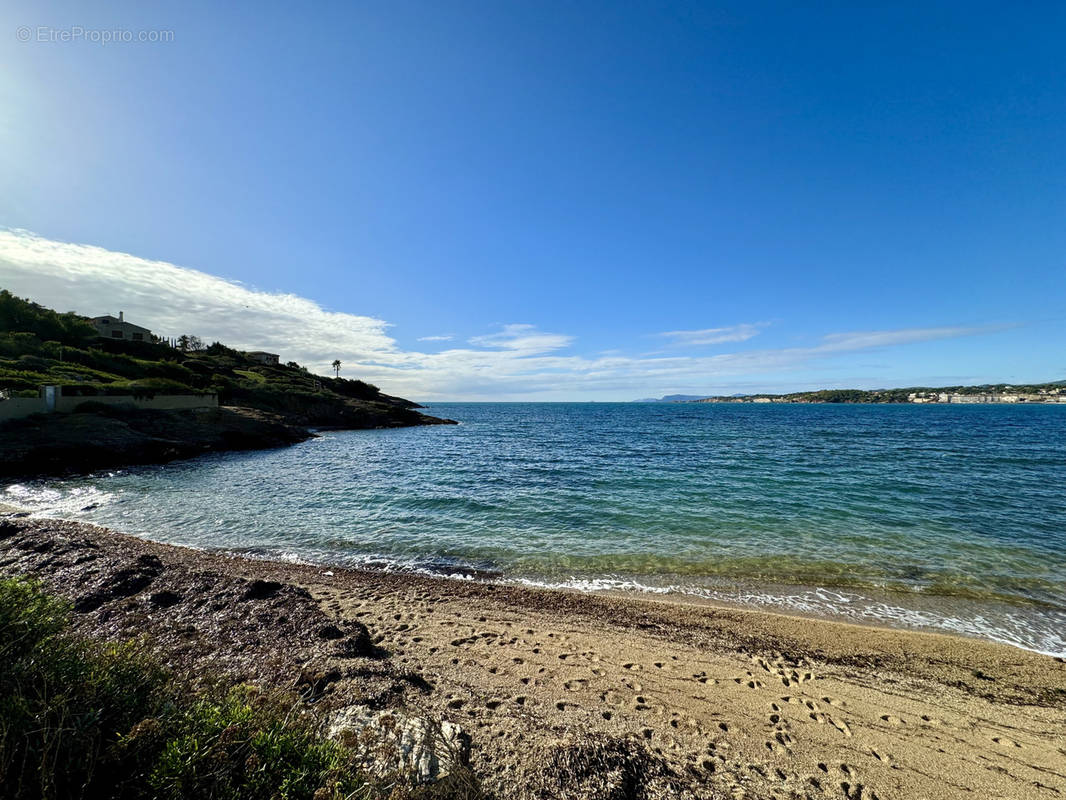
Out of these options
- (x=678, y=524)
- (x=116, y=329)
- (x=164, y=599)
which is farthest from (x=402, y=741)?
(x=116, y=329)

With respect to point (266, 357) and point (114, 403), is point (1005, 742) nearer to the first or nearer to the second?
point (114, 403)

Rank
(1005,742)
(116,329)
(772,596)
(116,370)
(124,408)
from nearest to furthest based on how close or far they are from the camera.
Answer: (1005,742) → (772,596) → (124,408) → (116,370) → (116,329)

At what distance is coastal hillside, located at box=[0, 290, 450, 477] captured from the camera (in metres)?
25.4

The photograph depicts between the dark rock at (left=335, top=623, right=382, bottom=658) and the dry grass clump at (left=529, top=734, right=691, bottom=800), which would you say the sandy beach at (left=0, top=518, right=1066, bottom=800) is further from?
the dark rock at (left=335, top=623, right=382, bottom=658)

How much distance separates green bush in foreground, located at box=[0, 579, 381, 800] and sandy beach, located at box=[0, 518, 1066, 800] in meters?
1.71

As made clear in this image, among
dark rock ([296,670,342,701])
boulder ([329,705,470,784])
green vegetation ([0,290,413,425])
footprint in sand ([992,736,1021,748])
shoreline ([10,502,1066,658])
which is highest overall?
green vegetation ([0,290,413,425])

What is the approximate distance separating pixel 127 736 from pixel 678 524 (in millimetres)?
15241

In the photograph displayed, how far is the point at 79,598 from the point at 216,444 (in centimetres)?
3375

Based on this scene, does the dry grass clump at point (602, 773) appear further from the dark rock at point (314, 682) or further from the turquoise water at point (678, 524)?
the turquoise water at point (678, 524)

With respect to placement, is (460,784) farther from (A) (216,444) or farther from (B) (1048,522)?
(A) (216,444)

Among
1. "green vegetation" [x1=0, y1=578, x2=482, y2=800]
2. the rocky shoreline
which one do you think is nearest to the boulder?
"green vegetation" [x1=0, y1=578, x2=482, y2=800]

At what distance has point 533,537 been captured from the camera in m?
14.3

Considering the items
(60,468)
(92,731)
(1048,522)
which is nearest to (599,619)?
(92,731)

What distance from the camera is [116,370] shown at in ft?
165
